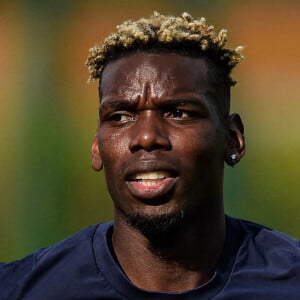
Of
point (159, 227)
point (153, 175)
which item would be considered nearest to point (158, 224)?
point (159, 227)

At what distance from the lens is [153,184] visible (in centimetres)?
176

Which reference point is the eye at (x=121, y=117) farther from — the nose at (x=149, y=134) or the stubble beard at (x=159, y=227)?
the stubble beard at (x=159, y=227)

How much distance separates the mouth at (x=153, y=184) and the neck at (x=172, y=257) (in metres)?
0.14

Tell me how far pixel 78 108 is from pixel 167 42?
1179 mm

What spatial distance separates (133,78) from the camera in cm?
184

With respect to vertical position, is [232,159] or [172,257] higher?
[232,159]

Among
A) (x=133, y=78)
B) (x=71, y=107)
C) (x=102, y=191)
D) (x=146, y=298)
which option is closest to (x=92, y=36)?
(x=71, y=107)

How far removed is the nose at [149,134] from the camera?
5.74 feet

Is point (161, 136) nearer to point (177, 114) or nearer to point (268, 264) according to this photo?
point (177, 114)

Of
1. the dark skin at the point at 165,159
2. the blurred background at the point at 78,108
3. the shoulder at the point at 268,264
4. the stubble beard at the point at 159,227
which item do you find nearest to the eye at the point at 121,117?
the dark skin at the point at 165,159

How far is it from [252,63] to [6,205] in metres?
1.11

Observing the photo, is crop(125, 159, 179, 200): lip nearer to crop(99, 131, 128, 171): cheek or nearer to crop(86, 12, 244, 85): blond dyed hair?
crop(99, 131, 128, 171): cheek

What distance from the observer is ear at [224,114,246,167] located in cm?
196

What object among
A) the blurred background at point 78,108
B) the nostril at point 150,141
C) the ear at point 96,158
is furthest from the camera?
the blurred background at point 78,108
